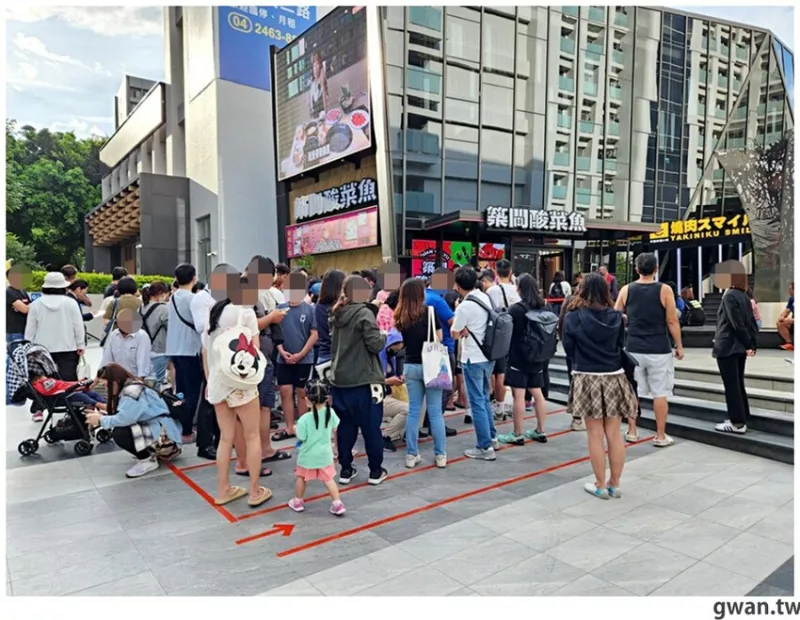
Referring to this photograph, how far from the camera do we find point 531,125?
18.8 m

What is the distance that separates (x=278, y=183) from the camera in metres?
23.9

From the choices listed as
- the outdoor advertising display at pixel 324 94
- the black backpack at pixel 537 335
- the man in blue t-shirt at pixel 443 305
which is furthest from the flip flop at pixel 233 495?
the outdoor advertising display at pixel 324 94

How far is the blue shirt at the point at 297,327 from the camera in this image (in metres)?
5.20

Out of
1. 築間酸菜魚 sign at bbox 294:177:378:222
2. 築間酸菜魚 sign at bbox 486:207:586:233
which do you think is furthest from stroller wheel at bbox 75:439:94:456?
築間酸菜魚 sign at bbox 294:177:378:222

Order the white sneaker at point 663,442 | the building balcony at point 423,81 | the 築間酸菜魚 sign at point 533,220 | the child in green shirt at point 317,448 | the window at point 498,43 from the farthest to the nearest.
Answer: the window at point 498,43, the building balcony at point 423,81, the 築間酸菜魚 sign at point 533,220, the white sneaker at point 663,442, the child in green shirt at point 317,448

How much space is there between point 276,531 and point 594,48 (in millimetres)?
21832

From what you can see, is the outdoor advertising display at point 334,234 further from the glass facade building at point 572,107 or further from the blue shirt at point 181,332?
the blue shirt at point 181,332

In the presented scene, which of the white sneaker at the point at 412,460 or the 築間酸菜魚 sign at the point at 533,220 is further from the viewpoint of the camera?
the 築間酸菜魚 sign at the point at 533,220

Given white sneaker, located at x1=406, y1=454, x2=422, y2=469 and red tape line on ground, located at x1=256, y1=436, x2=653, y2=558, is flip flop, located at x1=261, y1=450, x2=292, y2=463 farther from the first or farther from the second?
red tape line on ground, located at x1=256, y1=436, x2=653, y2=558

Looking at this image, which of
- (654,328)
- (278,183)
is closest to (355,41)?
(278,183)

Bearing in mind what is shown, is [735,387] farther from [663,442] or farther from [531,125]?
[531,125]

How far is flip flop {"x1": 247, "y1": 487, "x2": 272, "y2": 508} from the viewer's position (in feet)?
12.8

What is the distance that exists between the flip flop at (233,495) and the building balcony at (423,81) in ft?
52.1
